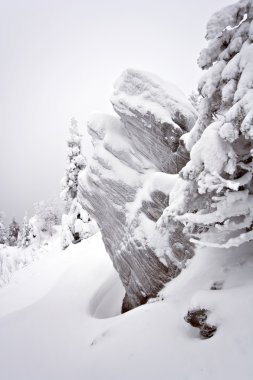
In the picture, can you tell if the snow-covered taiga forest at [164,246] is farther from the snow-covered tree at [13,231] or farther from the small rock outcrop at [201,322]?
the snow-covered tree at [13,231]

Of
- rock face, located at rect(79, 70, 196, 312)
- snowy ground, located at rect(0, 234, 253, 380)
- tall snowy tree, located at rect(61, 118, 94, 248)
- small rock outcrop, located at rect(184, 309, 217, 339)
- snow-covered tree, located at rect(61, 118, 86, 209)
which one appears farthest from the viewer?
snow-covered tree, located at rect(61, 118, 86, 209)

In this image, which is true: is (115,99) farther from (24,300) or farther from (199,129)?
(24,300)

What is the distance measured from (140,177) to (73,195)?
67.1 feet

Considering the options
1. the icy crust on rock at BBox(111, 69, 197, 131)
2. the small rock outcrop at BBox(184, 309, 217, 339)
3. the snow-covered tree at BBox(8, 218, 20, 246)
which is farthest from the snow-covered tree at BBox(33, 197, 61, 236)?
the small rock outcrop at BBox(184, 309, 217, 339)

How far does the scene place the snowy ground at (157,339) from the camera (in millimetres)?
4660

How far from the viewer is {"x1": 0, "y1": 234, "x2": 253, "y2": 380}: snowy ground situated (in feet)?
15.3

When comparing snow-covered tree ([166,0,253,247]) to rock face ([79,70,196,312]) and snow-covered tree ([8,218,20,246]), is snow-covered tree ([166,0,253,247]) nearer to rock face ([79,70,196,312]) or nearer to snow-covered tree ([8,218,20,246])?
rock face ([79,70,196,312])

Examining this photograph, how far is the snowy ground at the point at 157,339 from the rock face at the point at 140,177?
59.7 inches

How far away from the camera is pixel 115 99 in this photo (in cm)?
1108

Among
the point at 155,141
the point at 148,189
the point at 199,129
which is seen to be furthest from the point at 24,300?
the point at 199,129

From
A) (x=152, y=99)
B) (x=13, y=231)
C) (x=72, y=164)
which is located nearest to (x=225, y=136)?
(x=152, y=99)

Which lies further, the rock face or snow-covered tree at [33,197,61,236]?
snow-covered tree at [33,197,61,236]

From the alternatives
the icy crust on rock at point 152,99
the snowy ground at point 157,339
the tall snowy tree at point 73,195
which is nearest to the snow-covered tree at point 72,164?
the tall snowy tree at point 73,195

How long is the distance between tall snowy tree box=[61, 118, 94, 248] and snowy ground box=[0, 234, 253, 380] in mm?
15595
